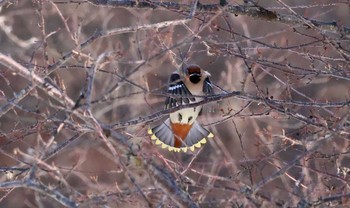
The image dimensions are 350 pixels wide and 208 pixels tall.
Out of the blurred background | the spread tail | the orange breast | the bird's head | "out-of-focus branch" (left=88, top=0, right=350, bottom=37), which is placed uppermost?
"out-of-focus branch" (left=88, top=0, right=350, bottom=37)

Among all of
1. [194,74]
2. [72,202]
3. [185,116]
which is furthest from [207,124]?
[72,202]

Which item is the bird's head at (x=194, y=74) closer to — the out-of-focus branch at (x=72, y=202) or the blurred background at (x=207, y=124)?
the blurred background at (x=207, y=124)

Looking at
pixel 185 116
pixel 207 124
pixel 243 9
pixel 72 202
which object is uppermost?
pixel 243 9

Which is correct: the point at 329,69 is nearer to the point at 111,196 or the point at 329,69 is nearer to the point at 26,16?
the point at 111,196

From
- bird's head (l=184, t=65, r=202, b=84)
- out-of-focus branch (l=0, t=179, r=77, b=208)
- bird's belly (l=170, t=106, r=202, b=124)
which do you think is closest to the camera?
out-of-focus branch (l=0, t=179, r=77, b=208)

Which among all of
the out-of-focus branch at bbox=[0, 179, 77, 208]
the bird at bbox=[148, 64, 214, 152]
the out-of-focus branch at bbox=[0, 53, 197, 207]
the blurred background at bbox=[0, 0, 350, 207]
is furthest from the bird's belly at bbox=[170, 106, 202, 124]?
the out-of-focus branch at bbox=[0, 179, 77, 208]

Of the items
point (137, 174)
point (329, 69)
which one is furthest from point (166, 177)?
point (329, 69)

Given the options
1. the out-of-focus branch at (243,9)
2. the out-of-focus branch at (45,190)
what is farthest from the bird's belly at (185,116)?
the out-of-focus branch at (45,190)

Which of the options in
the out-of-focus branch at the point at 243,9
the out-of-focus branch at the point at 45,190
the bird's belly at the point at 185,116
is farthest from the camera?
the bird's belly at the point at 185,116

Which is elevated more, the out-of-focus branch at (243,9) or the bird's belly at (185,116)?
the out-of-focus branch at (243,9)

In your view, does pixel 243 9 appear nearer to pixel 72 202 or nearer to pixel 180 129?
pixel 180 129

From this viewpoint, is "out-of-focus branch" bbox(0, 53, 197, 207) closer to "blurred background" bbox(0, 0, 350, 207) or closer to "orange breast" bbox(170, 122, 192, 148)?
"blurred background" bbox(0, 0, 350, 207)
